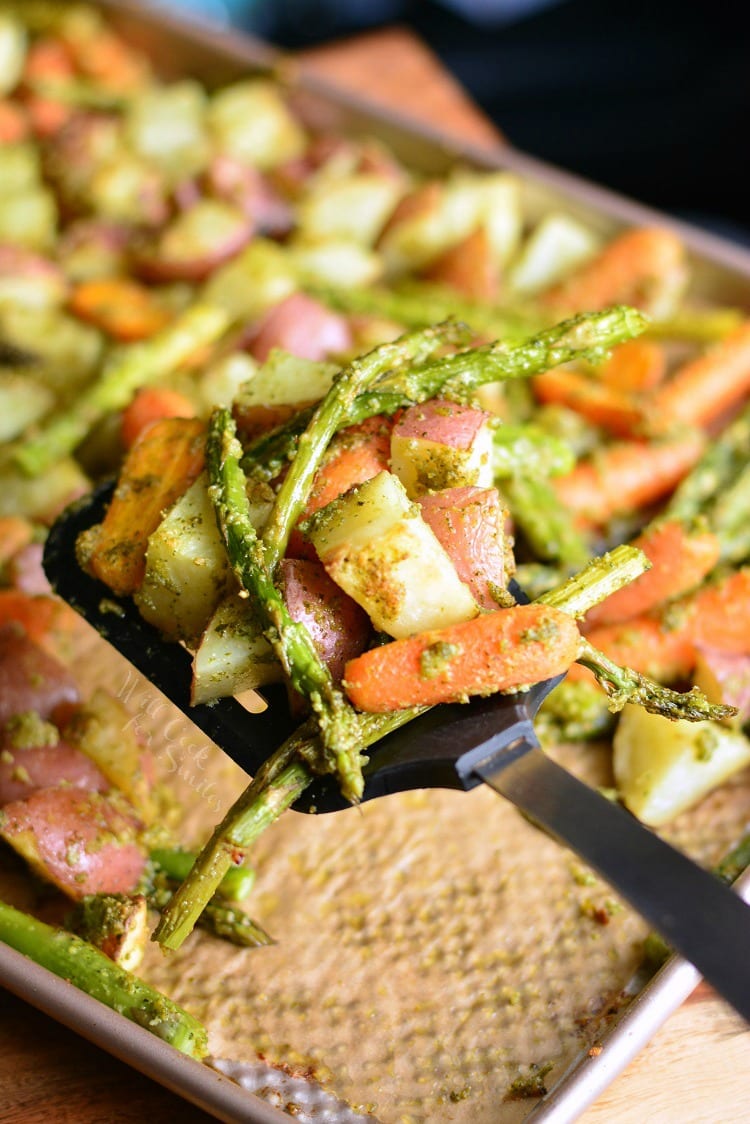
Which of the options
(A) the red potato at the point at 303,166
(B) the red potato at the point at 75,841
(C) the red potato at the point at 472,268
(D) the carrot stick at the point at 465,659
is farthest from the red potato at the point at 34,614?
(A) the red potato at the point at 303,166

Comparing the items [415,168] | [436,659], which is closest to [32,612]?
[436,659]

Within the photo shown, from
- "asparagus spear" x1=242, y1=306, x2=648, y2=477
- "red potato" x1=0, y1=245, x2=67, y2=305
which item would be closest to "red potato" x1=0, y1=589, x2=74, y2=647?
"asparagus spear" x1=242, y1=306, x2=648, y2=477

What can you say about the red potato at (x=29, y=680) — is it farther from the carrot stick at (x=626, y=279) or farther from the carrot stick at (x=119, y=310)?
the carrot stick at (x=626, y=279)

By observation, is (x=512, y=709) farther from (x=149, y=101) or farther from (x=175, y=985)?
(x=149, y=101)

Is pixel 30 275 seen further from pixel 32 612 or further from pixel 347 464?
pixel 347 464

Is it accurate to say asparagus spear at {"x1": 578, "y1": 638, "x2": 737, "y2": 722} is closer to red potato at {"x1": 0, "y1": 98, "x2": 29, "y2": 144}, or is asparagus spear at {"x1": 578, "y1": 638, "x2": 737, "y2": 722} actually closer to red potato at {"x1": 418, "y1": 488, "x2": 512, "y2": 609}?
red potato at {"x1": 418, "y1": 488, "x2": 512, "y2": 609}

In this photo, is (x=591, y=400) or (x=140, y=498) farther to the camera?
(x=591, y=400)
